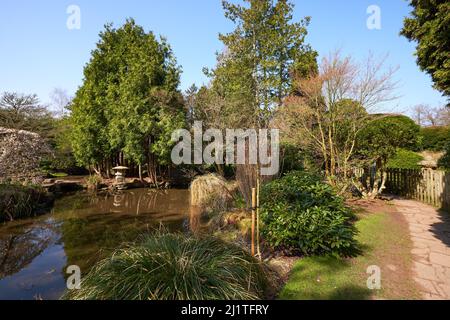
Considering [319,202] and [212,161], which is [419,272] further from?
[212,161]

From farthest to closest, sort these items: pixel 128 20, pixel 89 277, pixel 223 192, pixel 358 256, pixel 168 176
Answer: pixel 168 176
pixel 128 20
pixel 223 192
pixel 358 256
pixel 89 277

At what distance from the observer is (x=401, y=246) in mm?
4434

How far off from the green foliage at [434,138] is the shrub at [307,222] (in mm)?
12730

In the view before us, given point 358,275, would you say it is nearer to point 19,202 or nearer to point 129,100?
point 19,202

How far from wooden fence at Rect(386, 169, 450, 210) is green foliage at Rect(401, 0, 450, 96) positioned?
4116mm

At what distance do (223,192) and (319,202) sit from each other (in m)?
3.56

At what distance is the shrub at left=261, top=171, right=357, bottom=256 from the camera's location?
12.7ft

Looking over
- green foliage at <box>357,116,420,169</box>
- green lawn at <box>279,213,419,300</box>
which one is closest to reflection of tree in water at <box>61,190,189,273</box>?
green lawn at <box>279,213,419,300</box>

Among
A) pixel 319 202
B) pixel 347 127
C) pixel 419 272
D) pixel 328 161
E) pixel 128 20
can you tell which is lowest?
pixel 419 272

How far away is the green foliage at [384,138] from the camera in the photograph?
764 cm

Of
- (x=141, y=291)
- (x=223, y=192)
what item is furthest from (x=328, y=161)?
(x=141, y=291)

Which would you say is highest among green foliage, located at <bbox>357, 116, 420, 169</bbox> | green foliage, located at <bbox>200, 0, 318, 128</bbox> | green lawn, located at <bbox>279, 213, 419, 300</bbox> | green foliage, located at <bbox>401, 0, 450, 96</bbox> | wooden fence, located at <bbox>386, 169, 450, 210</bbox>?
green foliage, located at <bbox>200, 0, 318, 128</bbox>

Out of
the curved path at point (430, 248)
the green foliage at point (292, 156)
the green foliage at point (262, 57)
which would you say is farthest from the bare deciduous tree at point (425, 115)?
the curved path at point (430, 248)

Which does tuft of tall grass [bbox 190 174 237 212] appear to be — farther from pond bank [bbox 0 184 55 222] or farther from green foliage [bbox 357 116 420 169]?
pond bank [bbox 0 184 55 222]
